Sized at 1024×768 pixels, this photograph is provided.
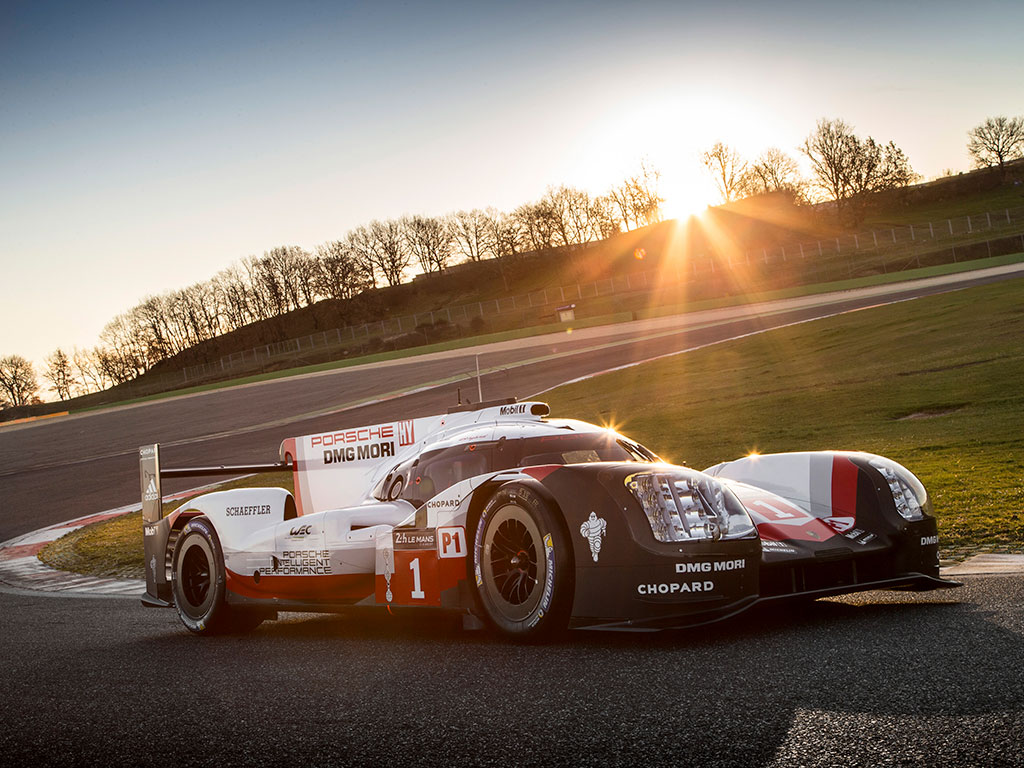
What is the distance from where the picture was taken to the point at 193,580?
7.74 meters

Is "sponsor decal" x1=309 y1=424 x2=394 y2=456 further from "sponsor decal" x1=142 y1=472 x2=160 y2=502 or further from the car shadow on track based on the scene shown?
the car shadow on track

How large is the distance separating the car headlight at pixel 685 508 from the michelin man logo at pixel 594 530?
216 mm

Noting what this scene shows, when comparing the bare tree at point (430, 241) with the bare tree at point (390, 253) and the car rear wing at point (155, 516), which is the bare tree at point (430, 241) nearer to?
the bare tree at point (390, 253)

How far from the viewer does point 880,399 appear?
19.0m

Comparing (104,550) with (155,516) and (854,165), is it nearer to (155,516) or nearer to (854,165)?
(155,516)

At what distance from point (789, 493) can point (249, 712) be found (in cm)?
351

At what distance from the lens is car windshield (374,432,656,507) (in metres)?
6.63

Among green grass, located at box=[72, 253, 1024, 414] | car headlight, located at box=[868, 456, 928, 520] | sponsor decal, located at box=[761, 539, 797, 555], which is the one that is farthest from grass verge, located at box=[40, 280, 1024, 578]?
green grass, located at box=[72, 253, 1024, 414]

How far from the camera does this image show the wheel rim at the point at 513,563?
5.27 m

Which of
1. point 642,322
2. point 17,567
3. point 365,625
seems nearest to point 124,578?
point 17,567

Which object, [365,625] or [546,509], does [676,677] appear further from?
[365,625]

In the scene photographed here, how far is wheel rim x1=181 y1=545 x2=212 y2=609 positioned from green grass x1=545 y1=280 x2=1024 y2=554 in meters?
5.78

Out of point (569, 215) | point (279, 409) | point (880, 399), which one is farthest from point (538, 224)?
point (880, 399)

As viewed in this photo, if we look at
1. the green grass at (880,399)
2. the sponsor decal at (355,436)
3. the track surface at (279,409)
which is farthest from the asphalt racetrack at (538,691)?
the track surface at (279,409)
